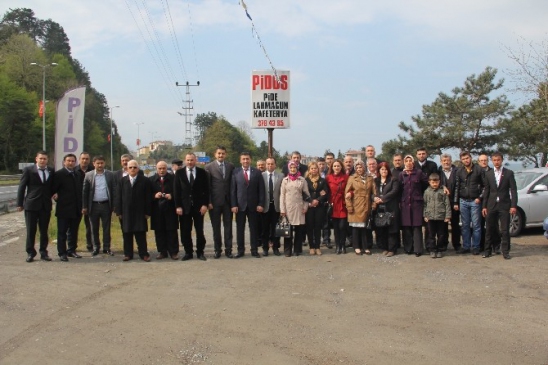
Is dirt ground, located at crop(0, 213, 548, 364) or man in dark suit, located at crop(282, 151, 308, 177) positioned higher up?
man in dark suit, located at crop(282, 151, 308, 177)

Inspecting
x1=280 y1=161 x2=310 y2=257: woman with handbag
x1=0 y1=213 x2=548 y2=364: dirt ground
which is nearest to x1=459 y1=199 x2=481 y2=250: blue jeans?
x1=0 y1=213 x2=548 y2=364: dirt ground

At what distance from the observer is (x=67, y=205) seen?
9.27 metres

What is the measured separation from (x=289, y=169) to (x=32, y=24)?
111m

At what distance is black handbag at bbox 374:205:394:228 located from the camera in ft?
31.1

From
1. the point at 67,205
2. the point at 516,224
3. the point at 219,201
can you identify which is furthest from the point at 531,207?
the point at 67,205

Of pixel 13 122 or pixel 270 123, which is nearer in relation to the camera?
pixel 270 123

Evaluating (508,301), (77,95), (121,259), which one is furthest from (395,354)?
(77,95)

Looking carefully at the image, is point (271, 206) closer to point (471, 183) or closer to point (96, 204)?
point (96, 204)

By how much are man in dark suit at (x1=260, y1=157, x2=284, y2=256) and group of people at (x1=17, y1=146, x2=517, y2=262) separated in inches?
0.8

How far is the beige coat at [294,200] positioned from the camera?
9484 mm

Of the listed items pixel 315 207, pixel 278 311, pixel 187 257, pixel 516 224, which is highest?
pixel 315 207

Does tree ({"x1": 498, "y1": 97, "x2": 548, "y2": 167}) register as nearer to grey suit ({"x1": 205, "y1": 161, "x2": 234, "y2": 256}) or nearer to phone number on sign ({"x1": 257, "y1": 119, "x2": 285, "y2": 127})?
phone number on sign ({"x1": 257, "y1": 119, "x2": 285, "y2": 127})

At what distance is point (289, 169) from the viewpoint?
969cm

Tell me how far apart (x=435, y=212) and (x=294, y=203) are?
8.80ft
